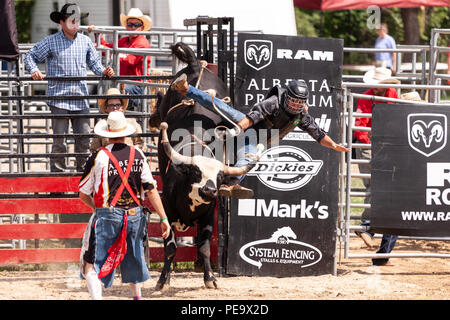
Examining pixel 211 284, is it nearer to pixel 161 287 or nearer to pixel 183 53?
pixel 161 287

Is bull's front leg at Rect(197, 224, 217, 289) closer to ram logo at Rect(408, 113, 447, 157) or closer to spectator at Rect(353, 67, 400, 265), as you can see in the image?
spectator at Rect(353, 67, 400, 265)

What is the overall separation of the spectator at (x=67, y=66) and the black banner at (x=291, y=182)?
6.81 ft

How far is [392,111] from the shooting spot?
9156mm

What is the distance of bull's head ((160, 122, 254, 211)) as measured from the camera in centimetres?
802

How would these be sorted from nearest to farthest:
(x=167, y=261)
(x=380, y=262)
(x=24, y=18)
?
1. (x=167, y=261)
2. (x=380, y=262)
3. (x=24, y=18)

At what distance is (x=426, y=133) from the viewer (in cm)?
920

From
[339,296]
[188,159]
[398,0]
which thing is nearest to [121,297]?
[188,159]

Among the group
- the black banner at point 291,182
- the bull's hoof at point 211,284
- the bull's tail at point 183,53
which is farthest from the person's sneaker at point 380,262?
the bull's tail at point 183,53

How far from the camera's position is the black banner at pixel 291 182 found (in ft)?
29.5

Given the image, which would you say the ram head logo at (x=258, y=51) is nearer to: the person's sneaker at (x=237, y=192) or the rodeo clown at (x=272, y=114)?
the rodeo clown at (x=272, y=114)

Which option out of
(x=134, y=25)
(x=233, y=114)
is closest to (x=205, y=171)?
(x=233, y=114)

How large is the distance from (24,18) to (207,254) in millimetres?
20415

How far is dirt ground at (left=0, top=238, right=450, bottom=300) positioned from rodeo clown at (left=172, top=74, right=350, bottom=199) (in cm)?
104

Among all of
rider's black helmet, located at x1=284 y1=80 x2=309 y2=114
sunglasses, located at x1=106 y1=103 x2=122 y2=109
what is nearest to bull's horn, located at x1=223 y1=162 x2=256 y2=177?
rider's black helmet, located at x1=284 y1=80 x2=309 y2=114
